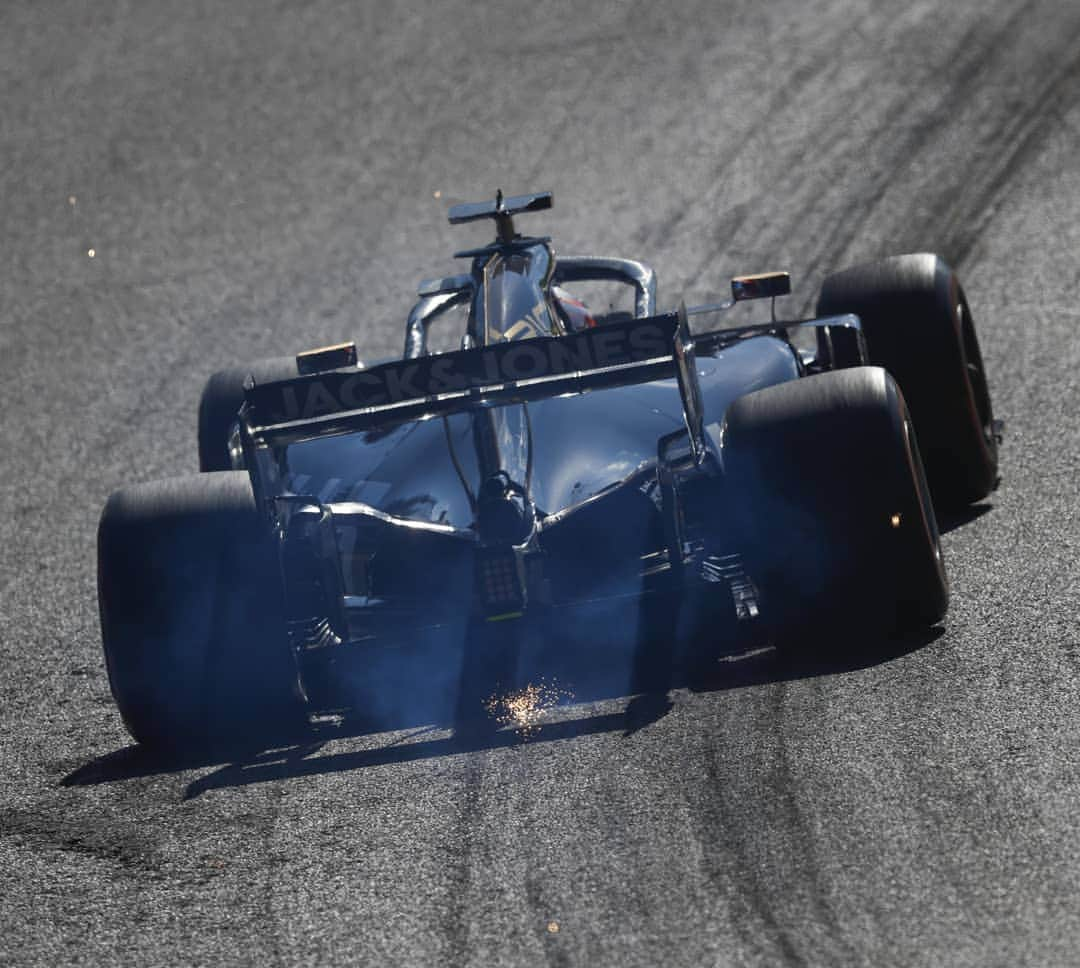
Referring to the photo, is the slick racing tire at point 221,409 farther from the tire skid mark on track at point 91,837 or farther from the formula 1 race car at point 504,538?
the tire skid mark on track at point 91,837

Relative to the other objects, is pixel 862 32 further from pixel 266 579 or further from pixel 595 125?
pixel 266 579

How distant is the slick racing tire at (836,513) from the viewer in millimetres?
6980

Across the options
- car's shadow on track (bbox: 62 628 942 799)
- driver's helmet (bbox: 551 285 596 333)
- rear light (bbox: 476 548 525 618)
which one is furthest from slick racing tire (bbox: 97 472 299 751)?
driver's helmet (bbox: 551 285 596 333)

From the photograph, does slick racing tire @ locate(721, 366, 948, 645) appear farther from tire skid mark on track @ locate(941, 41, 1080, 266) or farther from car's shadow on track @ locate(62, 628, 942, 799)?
tire skid mark on track @ locate(941, 41, 1080, 266)

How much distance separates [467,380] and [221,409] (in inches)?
119

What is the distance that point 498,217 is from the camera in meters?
9.53

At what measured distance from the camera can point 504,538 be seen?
717 cm

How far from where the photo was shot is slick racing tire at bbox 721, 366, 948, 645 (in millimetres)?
6980

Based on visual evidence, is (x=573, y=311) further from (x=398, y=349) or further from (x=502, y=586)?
(x=398, y=349)

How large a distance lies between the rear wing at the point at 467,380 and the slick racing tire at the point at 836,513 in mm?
485

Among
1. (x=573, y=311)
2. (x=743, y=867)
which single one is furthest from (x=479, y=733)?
(x=573, y=311)

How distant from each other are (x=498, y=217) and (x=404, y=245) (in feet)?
21.4

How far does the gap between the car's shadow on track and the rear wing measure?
112 centimetres

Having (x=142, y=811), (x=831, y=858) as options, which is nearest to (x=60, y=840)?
(x=142, y=811)
